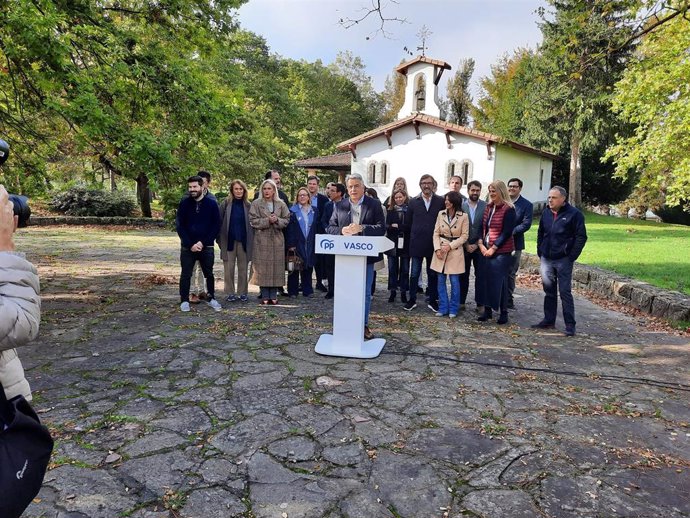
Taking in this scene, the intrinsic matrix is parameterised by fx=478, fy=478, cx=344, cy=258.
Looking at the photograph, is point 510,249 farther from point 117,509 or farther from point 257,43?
point 257,43

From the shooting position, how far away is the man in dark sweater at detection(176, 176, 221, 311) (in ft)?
23.0

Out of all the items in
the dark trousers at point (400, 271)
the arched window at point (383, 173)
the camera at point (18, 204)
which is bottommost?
the dark trousers at point (400, 271)

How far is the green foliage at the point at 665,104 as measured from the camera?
473 inches

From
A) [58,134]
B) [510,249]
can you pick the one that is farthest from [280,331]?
[58,134]

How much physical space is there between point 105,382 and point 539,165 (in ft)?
106

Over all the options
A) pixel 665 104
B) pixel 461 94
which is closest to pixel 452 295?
pixel 665 104

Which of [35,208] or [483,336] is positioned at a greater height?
[35,208]

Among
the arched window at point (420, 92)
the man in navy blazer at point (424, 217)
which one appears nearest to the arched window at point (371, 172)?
the arched window at point (420, 92)

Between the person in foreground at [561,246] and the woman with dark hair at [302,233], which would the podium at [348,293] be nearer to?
the person in foreground at [561,246]

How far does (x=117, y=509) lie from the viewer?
2.65m

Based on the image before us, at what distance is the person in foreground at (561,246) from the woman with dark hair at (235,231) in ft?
14.9

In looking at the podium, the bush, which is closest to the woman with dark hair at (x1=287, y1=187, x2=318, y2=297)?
the podium

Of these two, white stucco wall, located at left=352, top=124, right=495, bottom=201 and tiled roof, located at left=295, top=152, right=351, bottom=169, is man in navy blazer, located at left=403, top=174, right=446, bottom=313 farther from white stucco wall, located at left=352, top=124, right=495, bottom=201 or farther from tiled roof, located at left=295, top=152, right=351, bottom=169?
tiled roof, located at left=295, top=152, right=351, bottom=169

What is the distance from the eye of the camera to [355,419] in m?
3.79
